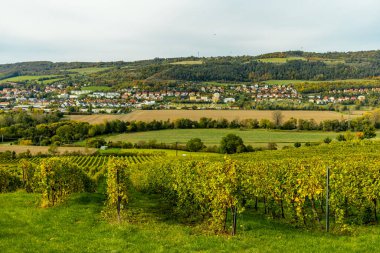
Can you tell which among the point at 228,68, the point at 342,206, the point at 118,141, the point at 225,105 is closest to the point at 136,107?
the point at 225,105

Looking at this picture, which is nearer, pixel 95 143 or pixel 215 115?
pixel 95 143

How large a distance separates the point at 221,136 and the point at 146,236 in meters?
71.9

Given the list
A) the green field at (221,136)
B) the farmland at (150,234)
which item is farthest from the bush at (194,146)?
the farmland at (150,234)

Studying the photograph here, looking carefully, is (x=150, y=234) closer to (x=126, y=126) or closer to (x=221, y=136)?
(x=221, y=136)

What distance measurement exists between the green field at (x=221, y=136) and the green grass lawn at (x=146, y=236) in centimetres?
5932

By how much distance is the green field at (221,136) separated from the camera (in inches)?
3036

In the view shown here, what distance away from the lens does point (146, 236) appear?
13461 mm

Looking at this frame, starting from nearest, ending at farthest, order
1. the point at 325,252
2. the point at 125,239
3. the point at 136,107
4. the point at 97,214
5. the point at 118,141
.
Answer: the point at 325,252
the point at 125,239
the point at 97,214
the point at 118,141
the point at 136,107

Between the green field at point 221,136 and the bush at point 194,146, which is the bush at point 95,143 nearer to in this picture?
the green field at point 221,136

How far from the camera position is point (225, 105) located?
135 metres

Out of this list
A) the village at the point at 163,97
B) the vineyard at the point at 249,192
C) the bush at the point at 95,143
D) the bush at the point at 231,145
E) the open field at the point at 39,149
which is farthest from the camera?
the village at the point at 163,97

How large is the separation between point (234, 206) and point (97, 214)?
7.34m

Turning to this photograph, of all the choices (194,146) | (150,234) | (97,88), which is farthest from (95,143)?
(97,88)

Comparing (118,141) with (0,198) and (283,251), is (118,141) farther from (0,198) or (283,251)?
(283,251)
